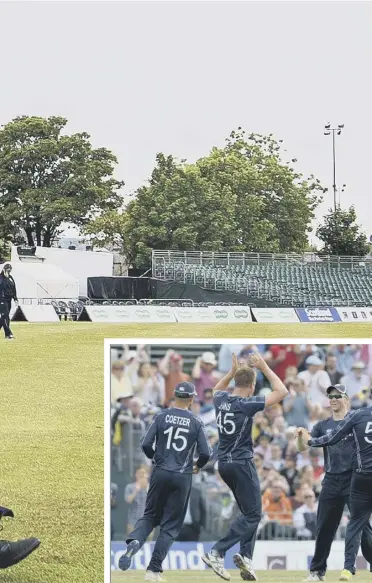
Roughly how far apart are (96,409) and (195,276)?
27.2 meters

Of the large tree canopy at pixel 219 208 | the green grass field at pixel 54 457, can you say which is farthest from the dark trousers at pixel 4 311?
the large tree canopy at pixel 219 208

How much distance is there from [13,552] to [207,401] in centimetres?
117

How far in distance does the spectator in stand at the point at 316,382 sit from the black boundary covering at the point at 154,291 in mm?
28610

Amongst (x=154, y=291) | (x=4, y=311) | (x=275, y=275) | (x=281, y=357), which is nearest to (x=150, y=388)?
(x=281, y=357)

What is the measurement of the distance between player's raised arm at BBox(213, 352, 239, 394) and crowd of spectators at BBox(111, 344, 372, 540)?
0.02 meters

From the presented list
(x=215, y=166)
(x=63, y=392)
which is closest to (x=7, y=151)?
(x=215, y=166)

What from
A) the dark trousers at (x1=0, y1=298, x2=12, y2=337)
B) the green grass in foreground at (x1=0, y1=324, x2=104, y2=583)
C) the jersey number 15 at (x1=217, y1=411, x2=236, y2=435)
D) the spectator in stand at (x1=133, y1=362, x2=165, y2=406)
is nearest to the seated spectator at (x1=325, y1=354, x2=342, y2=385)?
the jersey number 15 at (x1=217, y1=411, x2=236, y2=435)

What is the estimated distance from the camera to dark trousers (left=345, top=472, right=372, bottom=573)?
11.6ft

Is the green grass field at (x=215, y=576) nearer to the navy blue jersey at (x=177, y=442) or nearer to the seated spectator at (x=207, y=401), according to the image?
the navy blue jersey at (x=177, y=442)

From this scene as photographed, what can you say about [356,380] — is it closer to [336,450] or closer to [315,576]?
[336,450]

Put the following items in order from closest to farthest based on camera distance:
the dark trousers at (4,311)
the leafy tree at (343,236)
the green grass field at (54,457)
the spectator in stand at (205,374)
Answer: the spectator in stand at (205,374) < the green grass field at (54,457) < the dark trousers at (4,311) < the leafy tree at (343,236)

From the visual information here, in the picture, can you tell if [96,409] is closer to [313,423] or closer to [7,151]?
[313,423]

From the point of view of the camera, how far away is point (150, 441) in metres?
3.56

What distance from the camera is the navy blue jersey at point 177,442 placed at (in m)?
3.55
